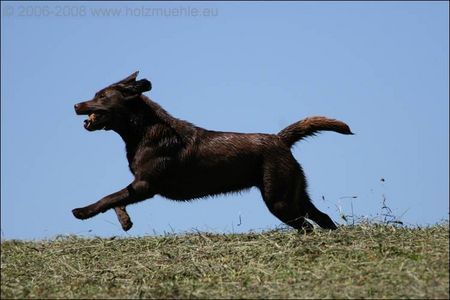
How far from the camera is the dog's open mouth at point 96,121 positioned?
10.1 metres

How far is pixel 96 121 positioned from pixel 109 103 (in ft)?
0.91

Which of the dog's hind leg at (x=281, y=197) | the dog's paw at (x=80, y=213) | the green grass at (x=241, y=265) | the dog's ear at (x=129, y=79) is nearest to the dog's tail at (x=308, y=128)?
the dog's hind leg at (x=281, y=197)

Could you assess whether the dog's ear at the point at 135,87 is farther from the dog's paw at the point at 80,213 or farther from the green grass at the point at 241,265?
the green grass at the point at 241,265

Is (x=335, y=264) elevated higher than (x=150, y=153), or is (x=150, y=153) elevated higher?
(x=150, y=153)

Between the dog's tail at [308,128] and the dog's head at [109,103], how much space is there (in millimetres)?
1823

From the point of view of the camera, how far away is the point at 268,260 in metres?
7.96

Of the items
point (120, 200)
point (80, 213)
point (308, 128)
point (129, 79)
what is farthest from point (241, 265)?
point (129, 79)

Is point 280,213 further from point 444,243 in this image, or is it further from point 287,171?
point 444,243

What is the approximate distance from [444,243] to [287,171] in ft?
8.19

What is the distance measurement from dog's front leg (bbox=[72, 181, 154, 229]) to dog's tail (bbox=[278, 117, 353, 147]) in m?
1.81

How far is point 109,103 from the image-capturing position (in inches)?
397

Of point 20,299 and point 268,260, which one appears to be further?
point 268,260

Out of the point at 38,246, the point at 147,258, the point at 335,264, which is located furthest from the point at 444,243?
the point at 38,246

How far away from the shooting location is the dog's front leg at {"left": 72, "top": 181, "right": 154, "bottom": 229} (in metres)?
9.55
